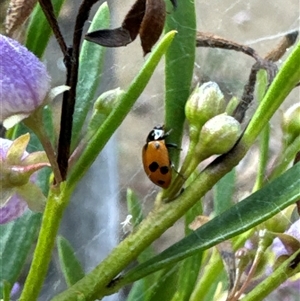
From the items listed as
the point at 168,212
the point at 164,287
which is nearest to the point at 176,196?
the point at 168,212

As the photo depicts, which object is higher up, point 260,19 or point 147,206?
point 260,19

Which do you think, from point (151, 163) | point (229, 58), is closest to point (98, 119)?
point (151, 163)

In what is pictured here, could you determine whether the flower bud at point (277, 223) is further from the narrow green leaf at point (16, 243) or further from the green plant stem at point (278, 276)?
the narrow green leaf at point (16, 243)

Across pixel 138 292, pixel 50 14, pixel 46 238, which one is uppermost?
pixel 50 14

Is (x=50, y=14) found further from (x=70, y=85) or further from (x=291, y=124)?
(x=291, y=124)

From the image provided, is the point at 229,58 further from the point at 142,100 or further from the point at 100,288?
the point at 100,288

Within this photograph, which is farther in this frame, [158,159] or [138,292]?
[138,292]

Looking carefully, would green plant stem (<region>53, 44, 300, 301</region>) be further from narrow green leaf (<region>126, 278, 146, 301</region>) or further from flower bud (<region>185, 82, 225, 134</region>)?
narrow green leaf (<region>126, 278, 146, 301</region>)
